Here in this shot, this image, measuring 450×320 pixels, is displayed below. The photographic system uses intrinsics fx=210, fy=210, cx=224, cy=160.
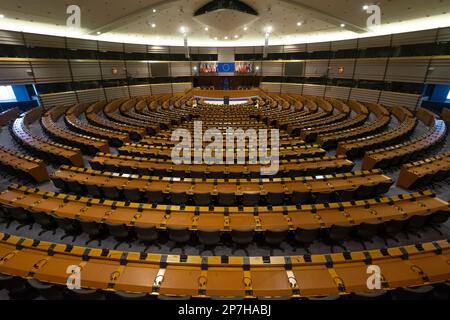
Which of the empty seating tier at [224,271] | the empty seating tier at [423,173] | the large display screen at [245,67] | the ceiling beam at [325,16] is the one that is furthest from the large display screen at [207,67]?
the empty seating tier at [224,271]

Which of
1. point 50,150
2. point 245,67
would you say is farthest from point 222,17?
point 50,150

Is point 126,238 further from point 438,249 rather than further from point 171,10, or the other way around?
point 171,10

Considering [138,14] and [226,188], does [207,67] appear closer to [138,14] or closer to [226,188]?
[138,14]

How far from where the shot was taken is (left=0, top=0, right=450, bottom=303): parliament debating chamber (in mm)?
4176

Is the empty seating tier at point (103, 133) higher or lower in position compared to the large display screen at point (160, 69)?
lower

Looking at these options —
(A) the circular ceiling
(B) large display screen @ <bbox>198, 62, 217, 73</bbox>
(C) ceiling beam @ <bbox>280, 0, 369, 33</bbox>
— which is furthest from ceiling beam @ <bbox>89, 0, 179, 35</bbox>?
(B) large display screen @ <bbox>198, 62, 217, 73</bbox>

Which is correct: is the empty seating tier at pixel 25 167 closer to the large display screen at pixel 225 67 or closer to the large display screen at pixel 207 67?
the large display screen at pixel 207 67

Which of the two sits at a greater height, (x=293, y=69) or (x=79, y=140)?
(x=293, y=69)

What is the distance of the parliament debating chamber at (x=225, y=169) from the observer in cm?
418

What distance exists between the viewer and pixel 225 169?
887cm

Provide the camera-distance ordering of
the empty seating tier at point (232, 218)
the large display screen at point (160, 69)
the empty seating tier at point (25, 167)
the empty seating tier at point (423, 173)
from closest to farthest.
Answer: the empty seating tier at point (232, 218) < the empty seating tier at point (423, 173) < the empty seating tier at point (25, 167) < the large display screen at point (160, 69)

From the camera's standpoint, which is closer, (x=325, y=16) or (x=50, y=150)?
(x=50, y=150)

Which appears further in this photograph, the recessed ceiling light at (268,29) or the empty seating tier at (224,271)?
the recessed ceiling light at (268,29)

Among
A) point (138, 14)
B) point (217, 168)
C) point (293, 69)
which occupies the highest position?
point (138, 14)
